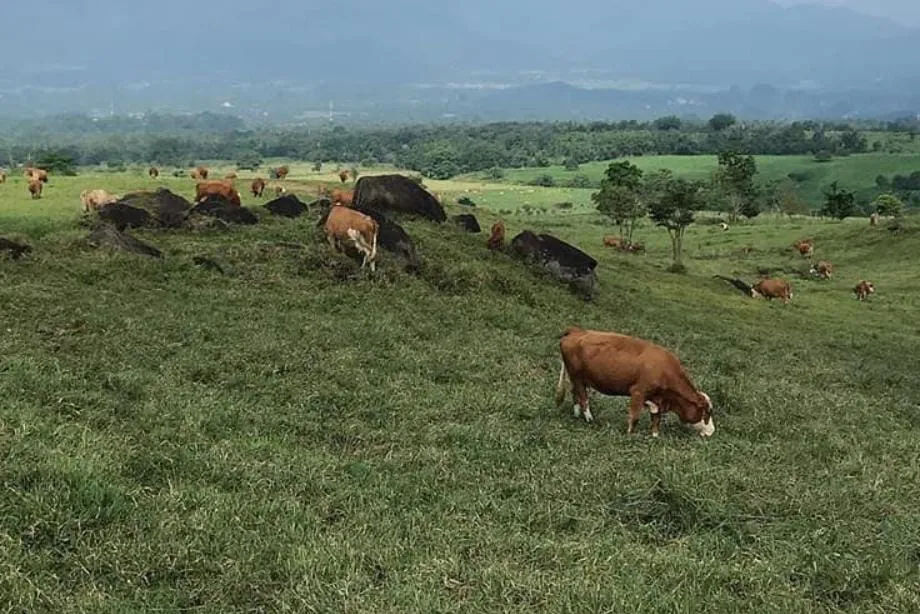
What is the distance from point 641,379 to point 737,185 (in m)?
67.8

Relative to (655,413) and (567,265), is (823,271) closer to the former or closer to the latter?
(567,265)

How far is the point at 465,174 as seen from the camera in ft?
460

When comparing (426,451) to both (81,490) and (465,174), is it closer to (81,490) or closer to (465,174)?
(81,490)

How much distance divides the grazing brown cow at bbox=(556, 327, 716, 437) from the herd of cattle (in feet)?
0.04

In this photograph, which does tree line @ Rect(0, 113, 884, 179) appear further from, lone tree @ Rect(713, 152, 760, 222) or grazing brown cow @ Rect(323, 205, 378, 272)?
grazing brown cow @ Rect(323, 205, 378, 272)

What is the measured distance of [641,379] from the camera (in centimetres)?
1195

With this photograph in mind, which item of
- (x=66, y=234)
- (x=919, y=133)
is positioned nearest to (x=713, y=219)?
(x=66, y=234)

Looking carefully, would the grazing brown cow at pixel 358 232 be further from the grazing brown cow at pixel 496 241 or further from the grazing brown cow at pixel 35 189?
the grazing brown cow at pixel 35 189

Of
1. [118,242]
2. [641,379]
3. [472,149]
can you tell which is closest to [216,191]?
[118,242]

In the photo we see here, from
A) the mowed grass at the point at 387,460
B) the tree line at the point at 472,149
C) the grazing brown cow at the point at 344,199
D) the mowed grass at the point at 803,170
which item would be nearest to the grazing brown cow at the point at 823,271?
the mowed grass at the point at 387,460

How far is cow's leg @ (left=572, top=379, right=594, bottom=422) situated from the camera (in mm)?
12537

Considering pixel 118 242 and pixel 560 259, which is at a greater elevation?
pixel 118 242

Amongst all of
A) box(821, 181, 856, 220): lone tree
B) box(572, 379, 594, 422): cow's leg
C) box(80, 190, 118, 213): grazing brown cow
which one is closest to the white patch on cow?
box(572, 379, 594, 422): cow's leg

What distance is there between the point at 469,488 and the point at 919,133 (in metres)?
206
